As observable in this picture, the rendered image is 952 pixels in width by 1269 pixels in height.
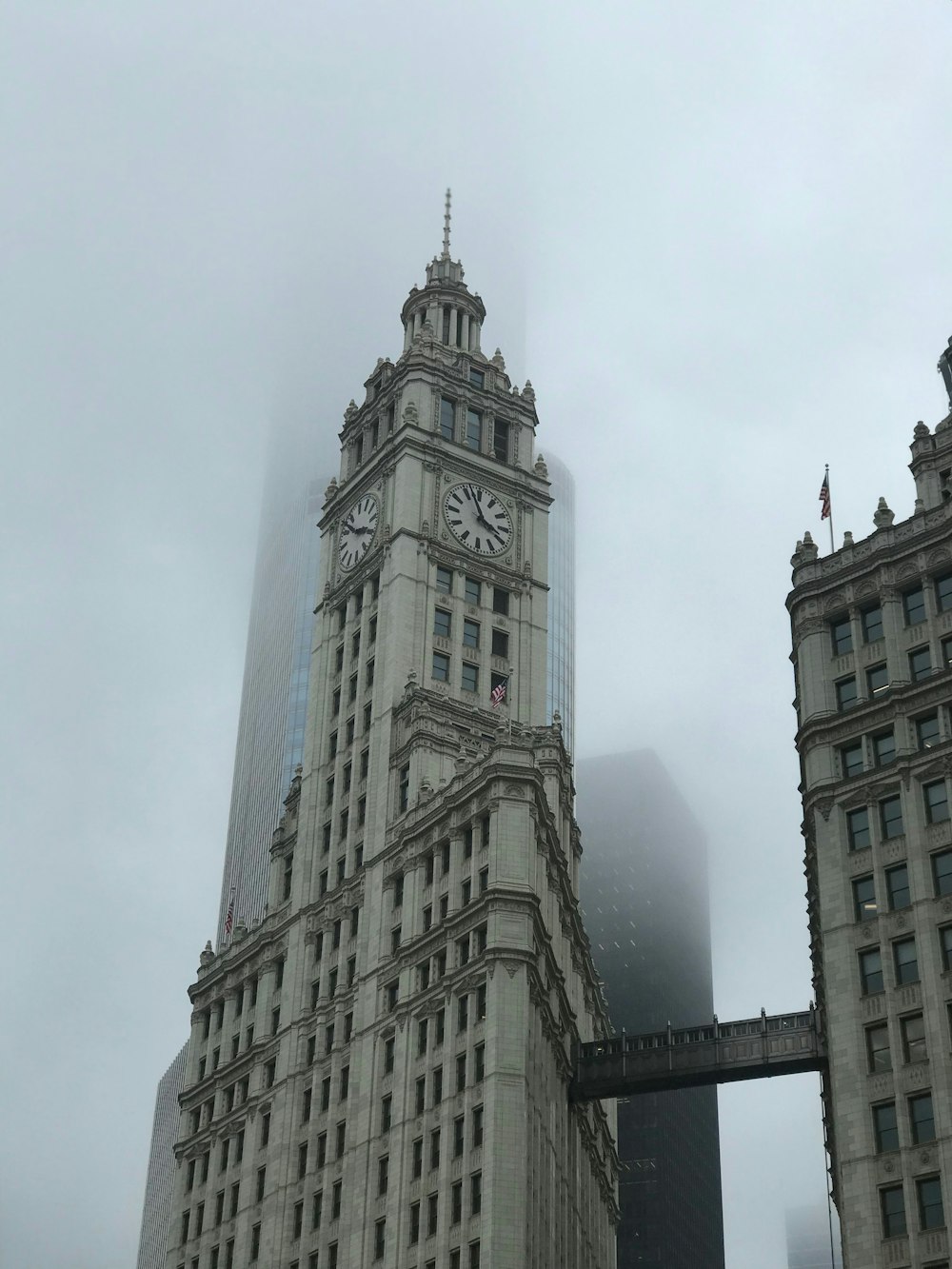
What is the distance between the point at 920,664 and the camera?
10438 cm

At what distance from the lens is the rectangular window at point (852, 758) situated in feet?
341

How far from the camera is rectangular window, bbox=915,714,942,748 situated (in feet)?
333

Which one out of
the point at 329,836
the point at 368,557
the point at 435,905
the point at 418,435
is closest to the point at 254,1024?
the point at 329,836

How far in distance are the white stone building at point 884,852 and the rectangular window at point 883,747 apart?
8 cm

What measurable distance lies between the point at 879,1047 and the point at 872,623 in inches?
1001

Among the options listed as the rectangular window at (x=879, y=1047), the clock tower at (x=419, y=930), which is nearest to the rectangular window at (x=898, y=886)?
the rectangular window at (x=879, y=1047)

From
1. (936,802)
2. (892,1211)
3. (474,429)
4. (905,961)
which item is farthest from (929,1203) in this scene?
(474,429)

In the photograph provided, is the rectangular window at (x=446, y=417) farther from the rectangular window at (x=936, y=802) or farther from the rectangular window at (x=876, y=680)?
the rectangular window at (x=936, y=802)

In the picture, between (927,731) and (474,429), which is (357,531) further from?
(927,731)

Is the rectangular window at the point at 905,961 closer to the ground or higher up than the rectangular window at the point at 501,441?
closer to the ground

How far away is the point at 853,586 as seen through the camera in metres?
109

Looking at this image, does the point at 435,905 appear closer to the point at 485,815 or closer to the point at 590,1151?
the point at 485,815

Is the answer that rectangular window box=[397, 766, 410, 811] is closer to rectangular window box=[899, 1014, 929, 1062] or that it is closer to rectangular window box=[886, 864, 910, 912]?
rectangular window box=[886, 864, 910, 912]

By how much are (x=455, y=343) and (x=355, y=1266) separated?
8239cm
